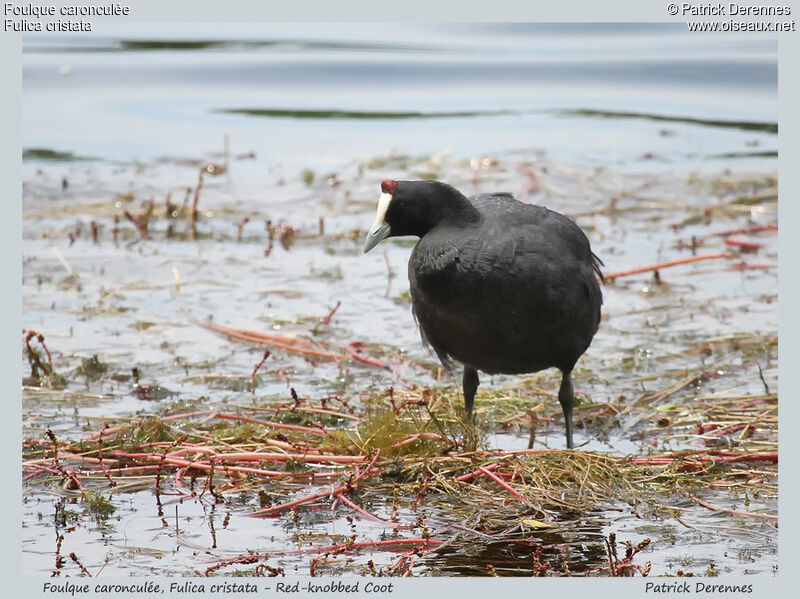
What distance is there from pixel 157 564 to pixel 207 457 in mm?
1028

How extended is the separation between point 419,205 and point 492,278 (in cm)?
55

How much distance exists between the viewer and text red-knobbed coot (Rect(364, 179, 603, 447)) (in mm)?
5234

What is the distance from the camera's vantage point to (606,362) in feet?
23.3

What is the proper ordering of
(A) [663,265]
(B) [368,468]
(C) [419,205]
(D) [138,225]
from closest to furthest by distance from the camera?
1. (B) [368,468]
2. (C) [419,205]
3. (A) [663,265]
4. (D) [138,225]

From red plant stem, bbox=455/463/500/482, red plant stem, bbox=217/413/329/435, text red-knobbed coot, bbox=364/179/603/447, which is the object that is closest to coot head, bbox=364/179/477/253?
text red-knobbed coot, bbox=364/179/603/447

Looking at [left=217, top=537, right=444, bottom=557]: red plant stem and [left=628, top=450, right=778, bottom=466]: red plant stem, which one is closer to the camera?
[left=217, top=537, right=444, bottom=557]: red plant stem

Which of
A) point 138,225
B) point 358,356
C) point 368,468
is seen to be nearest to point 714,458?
point 368,468

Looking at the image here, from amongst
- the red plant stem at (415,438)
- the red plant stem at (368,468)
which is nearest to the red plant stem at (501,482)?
the red plant stem at (415,438)

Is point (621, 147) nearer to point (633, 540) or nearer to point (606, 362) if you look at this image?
point (606, 362)

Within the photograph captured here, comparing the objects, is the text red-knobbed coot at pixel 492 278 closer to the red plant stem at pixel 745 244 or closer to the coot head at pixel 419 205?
the coot head at pixel 419 205

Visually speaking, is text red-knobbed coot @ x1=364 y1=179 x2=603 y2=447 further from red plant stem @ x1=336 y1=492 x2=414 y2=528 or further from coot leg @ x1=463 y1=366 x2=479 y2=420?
red plant stem @ x1=336 y1=492 x2=414 y2=528

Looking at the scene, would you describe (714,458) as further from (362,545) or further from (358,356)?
(358,356)

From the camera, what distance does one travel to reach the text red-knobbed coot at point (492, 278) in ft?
17.2

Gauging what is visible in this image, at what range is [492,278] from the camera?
5203 millimetres
